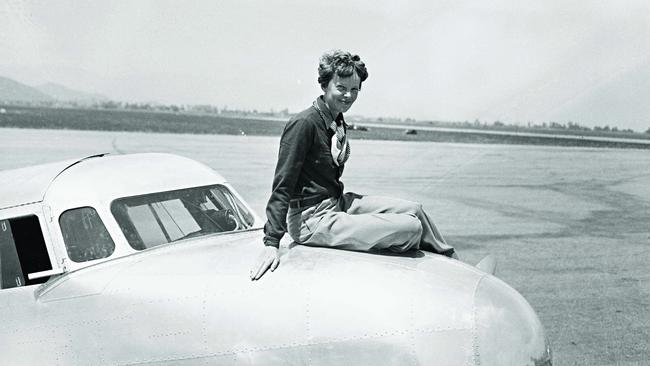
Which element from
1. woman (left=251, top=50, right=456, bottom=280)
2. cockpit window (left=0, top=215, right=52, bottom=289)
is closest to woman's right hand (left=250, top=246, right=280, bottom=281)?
woman (left=251, top=50, right=456, bottom=280)

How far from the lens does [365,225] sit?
3881 mm

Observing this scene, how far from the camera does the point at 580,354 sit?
642 centimetres

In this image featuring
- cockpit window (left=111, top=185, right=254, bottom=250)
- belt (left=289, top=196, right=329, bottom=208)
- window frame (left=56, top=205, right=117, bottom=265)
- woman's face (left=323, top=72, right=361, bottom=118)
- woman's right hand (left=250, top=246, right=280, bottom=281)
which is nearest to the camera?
woman's right hand (left=250, top=246, right=280, bottom=281)

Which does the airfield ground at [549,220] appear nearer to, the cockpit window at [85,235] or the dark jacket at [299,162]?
the dark jacket at [299,162]

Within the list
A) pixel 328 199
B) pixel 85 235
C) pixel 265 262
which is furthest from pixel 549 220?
pixel 85 235

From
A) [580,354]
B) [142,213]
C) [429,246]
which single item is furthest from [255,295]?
[580,354]

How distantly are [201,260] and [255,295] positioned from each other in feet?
1.76

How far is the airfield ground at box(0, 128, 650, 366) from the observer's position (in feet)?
24.3

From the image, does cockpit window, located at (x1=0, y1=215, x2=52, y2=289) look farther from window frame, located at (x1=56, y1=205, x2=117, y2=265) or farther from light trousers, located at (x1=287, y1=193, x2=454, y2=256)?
light trousers, located at (x1=287, y1=193, x2=454, y2=256)

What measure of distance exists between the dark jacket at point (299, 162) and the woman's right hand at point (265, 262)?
A: 48 millimetres

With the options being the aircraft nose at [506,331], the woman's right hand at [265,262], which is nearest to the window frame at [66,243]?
the woman's right hand at [265,262]

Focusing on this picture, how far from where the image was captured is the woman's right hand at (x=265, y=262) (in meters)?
3.78

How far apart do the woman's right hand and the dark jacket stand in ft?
0.16

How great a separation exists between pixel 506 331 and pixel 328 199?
1335 millimetres
